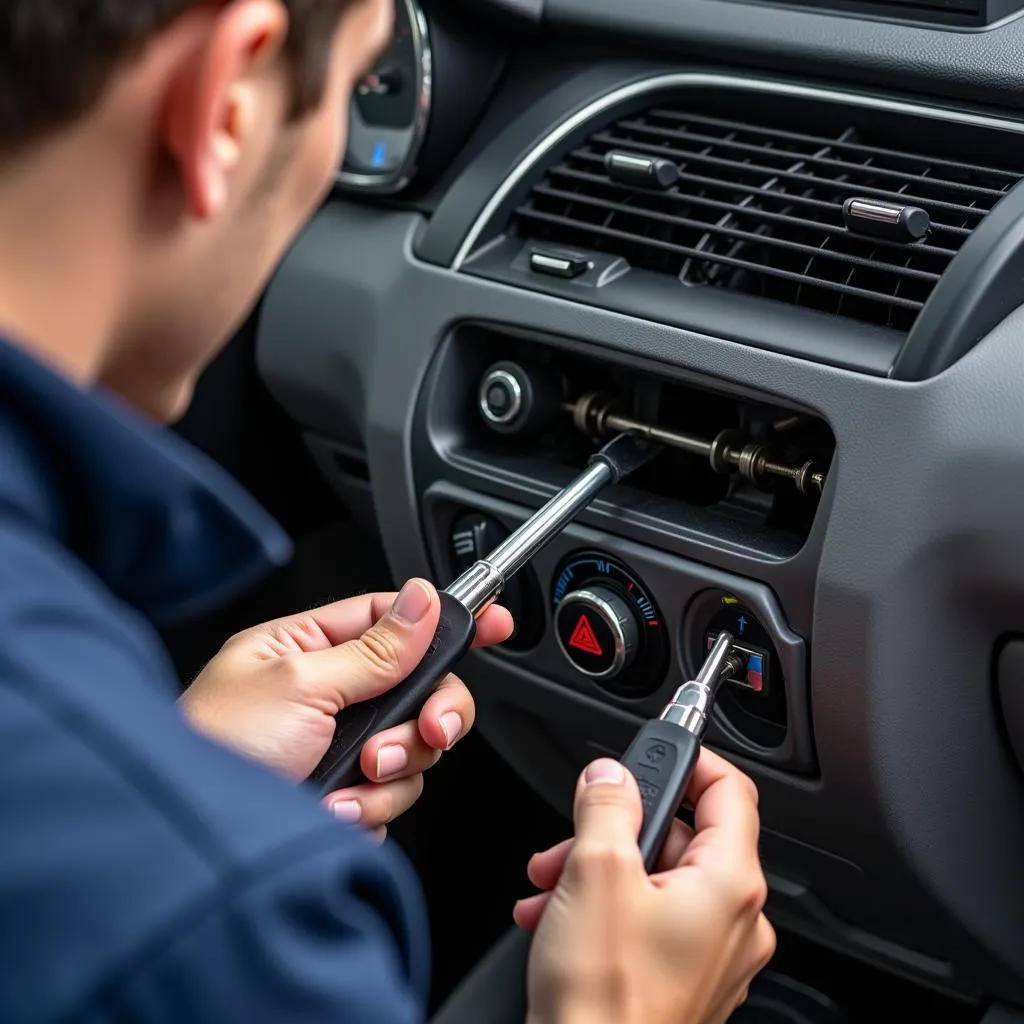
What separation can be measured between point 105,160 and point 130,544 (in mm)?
135

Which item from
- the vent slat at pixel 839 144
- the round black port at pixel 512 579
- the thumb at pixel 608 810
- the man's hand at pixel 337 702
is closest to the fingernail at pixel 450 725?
the man's hand at pixel 337 702

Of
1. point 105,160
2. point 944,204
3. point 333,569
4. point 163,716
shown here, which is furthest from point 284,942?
point 333,569

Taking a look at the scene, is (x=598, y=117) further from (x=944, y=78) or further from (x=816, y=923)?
(x=816, y=923)

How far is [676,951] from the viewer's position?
0.63 metres

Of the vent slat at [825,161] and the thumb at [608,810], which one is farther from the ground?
the vent slat at [825,161]

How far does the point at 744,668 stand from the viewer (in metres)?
0.88

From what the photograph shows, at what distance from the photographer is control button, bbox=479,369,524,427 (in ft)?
3.17

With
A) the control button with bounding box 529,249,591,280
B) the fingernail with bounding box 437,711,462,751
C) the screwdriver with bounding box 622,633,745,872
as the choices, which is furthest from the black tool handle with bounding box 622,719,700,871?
the control button with bounding box 529,249,591,280

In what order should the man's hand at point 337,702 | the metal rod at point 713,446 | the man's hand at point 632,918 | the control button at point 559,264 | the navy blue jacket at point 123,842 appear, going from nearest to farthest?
the navy blue jacket at point 123,842 < the man's hand at point 632,918 < the man's hand at point 337,702 < the metal rod at point 713,446 < the control button at point 559,264

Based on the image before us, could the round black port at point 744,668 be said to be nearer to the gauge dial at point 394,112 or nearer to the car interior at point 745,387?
the car interior at point 745,387

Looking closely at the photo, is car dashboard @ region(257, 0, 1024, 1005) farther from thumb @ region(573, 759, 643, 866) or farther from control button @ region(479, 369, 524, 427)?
thumb @ region(573, 759, 643, 866)

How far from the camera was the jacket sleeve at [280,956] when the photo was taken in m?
0.37

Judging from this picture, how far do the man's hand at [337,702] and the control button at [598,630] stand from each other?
0.15 meters

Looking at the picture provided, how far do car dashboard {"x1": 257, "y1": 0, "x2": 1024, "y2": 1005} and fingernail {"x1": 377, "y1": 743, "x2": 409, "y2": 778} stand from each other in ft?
0.68
